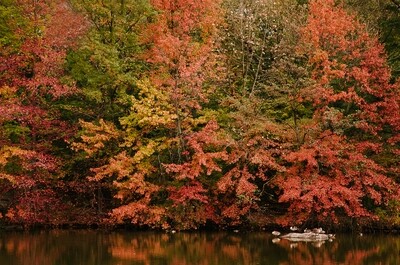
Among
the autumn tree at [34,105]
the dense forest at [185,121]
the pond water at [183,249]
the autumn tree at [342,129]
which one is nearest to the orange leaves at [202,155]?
the dense forest at [185,121]

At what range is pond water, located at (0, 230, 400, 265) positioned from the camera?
17.9 m

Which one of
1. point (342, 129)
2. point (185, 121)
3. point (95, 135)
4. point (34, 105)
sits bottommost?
point (342, 129)

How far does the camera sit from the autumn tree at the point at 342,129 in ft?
82.6

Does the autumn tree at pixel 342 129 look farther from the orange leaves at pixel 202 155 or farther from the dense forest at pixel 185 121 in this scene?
the orange leaves at pixel 202 155

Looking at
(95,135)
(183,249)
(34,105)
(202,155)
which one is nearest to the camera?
(183,249)

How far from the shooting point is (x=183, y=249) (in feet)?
68.4

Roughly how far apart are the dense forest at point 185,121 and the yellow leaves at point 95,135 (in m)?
0.11

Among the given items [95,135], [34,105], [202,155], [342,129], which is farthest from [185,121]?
[34,105]

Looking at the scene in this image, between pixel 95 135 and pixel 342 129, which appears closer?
pixel 342 129

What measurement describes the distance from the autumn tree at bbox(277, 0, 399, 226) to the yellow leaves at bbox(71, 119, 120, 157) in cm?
899

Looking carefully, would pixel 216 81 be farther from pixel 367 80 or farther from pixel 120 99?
pixel 367 80

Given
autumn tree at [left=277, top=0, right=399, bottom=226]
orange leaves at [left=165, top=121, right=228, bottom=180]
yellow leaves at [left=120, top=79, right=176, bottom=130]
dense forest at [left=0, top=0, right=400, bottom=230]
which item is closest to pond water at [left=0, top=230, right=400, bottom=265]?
dense forest at [left=0, top=0, right=400, bottom=230]

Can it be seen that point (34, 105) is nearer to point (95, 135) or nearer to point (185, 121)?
point (95, 135)

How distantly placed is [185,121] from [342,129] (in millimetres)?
7991
